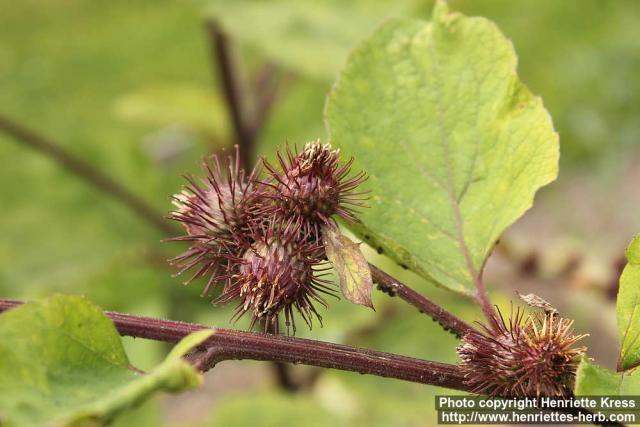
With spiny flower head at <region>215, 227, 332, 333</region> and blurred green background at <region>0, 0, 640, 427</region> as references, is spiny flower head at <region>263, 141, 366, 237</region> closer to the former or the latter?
spiny flower head at <region>215, 227, 332, 333</region>

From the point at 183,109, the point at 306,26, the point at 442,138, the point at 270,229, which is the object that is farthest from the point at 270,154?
the point at 270,229

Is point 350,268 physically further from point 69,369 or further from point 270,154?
point 270,154

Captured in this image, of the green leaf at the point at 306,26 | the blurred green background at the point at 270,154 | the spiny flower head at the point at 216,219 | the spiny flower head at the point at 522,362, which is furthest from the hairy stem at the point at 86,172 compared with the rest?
the spiny flower head at the point at 522,362

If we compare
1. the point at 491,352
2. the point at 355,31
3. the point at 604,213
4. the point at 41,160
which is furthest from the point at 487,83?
the point at 604,213

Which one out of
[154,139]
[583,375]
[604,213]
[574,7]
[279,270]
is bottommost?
[583,375]

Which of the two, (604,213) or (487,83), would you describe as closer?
(487,83)

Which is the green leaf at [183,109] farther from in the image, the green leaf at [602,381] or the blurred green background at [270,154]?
the green leaf at [602,381]

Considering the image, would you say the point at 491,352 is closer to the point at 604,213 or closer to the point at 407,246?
the point at 407,246
